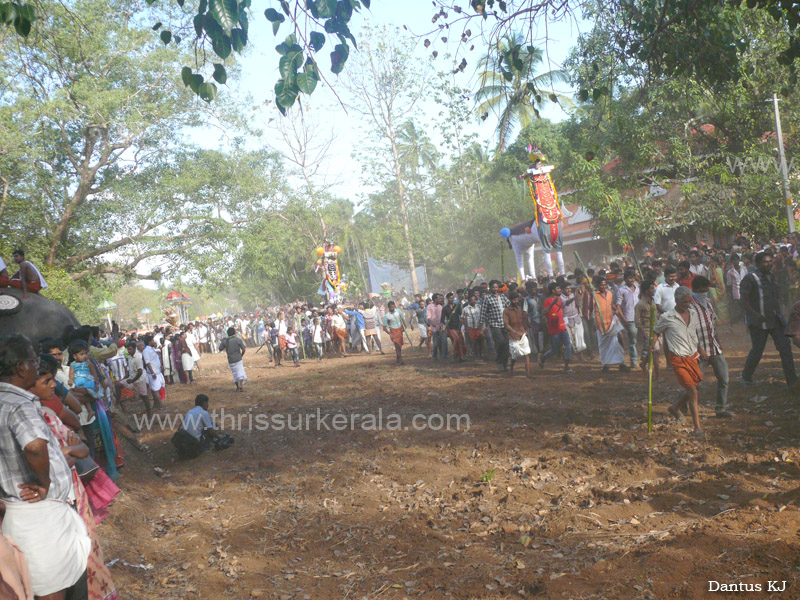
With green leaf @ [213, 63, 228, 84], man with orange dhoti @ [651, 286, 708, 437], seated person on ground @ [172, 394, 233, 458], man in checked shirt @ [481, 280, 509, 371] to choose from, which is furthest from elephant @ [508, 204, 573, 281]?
green leaf @ [213, 63, 228, 84]

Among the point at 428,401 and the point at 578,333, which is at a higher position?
the point at 578,333

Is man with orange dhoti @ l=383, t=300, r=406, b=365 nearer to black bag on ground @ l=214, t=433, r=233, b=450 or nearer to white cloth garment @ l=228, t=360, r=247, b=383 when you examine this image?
white cloth garment @ l=228, t=360, r=247, b=383

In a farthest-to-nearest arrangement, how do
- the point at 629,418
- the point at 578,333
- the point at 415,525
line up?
1. the point at 578,333
2. the point at 629,418
3. the point at 415,525

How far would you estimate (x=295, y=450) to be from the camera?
915 centimetres

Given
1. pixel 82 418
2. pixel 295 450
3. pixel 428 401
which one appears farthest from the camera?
pixel 428 401

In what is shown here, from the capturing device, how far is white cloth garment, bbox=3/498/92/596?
299cm

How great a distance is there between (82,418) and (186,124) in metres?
15.9

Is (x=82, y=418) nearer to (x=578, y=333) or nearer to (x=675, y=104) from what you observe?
(x=578, y=333)

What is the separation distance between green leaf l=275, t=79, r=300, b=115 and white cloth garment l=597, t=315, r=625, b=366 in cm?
835

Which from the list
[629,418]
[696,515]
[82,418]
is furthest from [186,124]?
[696,515]

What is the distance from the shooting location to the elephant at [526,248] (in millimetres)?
18875

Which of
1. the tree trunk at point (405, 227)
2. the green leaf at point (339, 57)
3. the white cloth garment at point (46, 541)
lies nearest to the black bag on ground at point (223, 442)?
the white cloth garment at point (46, 541)

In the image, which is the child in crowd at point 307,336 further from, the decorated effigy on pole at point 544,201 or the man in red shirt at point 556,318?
the man in red shirt at point 556,318

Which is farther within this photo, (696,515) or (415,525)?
(415,525)
